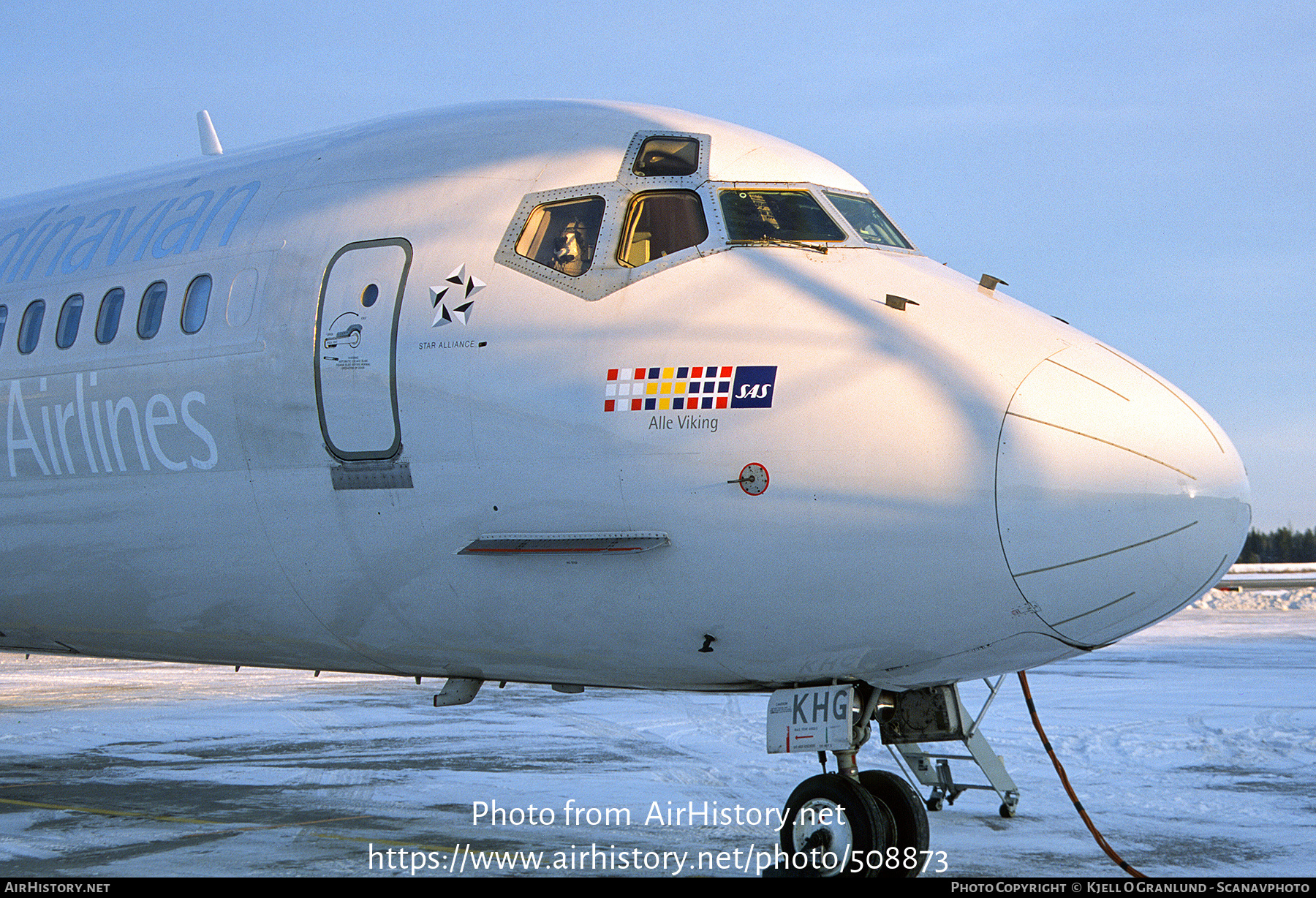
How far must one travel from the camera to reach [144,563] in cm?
891

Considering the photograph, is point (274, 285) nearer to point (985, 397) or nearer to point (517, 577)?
point (517, 577)

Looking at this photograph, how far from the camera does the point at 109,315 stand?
30.6ft

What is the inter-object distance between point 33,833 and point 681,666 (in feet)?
19.2

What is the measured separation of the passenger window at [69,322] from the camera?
948 centimetres

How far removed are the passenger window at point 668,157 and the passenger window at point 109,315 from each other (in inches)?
148

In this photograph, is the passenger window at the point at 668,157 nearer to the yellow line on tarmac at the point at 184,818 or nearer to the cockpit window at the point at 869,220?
the cockpit window at the point at 869,220

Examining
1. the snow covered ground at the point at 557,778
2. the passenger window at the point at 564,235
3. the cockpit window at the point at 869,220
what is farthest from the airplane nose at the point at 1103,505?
the snow covered ground at the point at 557,778

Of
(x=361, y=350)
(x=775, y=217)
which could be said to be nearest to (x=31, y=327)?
(x=361, y=350)

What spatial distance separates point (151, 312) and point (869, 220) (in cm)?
468

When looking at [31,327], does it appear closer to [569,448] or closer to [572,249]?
[572,249]

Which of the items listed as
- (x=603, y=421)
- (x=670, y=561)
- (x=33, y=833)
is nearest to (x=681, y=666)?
(x=670, y=561)

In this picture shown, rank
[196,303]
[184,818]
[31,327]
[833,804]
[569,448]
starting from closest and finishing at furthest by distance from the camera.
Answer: [569,448] < [833,804] < [196,303] < [31,327] < [184,818]

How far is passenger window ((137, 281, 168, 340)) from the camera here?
9.01 metres

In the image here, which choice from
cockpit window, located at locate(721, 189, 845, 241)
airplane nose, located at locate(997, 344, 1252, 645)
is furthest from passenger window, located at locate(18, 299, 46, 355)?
airplane nose, located at locate(997, 344, 1252, 645)
